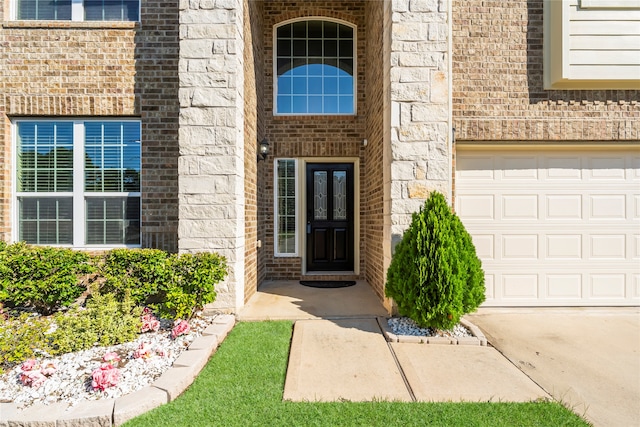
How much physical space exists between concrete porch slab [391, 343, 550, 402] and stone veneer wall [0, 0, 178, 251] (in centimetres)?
338

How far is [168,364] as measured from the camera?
2693 millimetres

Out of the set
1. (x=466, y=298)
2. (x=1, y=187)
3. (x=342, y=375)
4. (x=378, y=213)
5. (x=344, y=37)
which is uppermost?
(x=344, y=37)

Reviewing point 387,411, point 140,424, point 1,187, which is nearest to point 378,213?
point 387,411

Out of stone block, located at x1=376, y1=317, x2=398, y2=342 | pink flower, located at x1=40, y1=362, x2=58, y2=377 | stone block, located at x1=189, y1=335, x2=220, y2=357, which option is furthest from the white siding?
pink flower, located at x1=40, y1=362, x2=58, y2=377

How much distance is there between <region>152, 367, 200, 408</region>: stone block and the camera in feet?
7.59

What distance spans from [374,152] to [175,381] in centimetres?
388

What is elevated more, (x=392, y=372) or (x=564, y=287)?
(x=564, y=287)

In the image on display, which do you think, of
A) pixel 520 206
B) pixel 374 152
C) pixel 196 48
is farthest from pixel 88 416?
pixel 520 206

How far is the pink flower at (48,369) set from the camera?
7.97 feet

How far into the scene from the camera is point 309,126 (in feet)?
19.0

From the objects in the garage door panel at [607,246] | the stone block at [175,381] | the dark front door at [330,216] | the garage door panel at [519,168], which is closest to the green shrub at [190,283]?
the stone block at [175,381]

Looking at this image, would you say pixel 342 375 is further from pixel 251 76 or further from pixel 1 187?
pixel 1 187

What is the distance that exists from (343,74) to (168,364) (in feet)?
17.4

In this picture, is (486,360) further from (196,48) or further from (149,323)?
(196,48)
